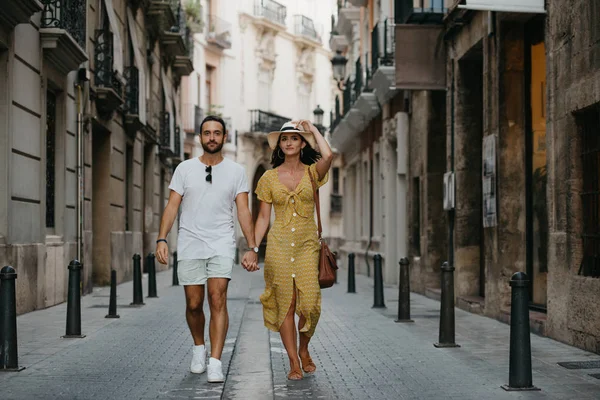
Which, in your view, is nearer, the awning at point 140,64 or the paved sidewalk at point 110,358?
the paved sidewalk at point 110,358

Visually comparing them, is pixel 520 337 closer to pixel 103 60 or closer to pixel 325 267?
pixel 325 267

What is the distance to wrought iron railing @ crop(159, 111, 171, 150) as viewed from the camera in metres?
31.0

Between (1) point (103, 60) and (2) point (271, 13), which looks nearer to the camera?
(1) point (103, 60)

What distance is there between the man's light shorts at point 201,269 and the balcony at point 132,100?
15704mm

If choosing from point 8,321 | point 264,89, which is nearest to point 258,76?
point 264,89

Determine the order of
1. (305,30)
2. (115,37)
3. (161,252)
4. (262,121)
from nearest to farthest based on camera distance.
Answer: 1. (161,252)
2. (115,37)
3. (262,121)
4. (305,30)

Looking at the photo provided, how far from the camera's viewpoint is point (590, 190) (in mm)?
9781

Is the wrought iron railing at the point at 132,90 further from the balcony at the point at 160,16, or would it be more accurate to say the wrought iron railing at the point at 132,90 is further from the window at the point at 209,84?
the window at the point at 209,84

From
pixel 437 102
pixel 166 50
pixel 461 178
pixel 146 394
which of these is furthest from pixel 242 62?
pixel 146 394

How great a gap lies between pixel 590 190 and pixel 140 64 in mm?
17181

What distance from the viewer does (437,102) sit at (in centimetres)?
1850

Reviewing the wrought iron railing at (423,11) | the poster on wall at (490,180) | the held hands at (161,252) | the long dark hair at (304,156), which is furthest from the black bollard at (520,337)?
the wrought iron railing at (423,11)

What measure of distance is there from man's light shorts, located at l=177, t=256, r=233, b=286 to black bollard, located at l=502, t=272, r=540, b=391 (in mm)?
2101

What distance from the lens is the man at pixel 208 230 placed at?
291 inches
